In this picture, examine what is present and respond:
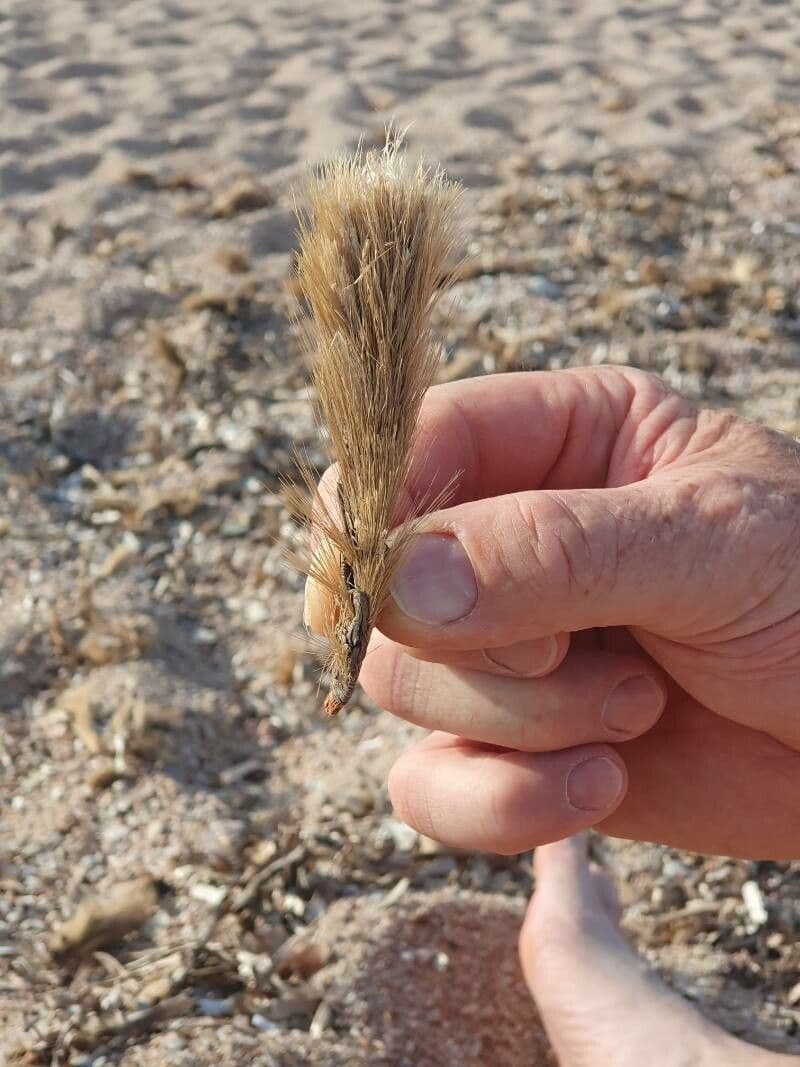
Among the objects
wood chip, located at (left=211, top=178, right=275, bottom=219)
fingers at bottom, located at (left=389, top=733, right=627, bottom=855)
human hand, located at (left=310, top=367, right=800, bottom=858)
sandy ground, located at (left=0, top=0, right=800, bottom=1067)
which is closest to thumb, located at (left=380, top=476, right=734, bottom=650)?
human hand, located at (left=310, top=367, right=800, bottom=858)

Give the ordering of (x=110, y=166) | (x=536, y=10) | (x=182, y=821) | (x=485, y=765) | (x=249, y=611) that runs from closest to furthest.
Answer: (x=485, y=765) → (x=182, y=821) → (x=249, y=611) → (x=110, y=166) → (x=536, y=10)

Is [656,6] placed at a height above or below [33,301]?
above

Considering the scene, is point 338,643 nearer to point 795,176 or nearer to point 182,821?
point 182,821

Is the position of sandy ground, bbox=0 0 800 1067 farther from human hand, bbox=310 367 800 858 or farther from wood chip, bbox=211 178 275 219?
human hand, bbox=310 367 800 858

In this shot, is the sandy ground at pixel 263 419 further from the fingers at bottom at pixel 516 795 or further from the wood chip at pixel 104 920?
the fingers at bottom at pixel 516 795

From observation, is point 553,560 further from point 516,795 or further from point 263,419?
point 263,419

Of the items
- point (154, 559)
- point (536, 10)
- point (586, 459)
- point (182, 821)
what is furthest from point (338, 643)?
point (536, 10)

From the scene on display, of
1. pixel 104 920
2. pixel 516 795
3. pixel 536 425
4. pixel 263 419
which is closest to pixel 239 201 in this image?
pixel 263 419

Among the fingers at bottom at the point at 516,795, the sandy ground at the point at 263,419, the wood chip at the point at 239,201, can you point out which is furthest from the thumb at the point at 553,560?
the wood chip at the point at 239,201
